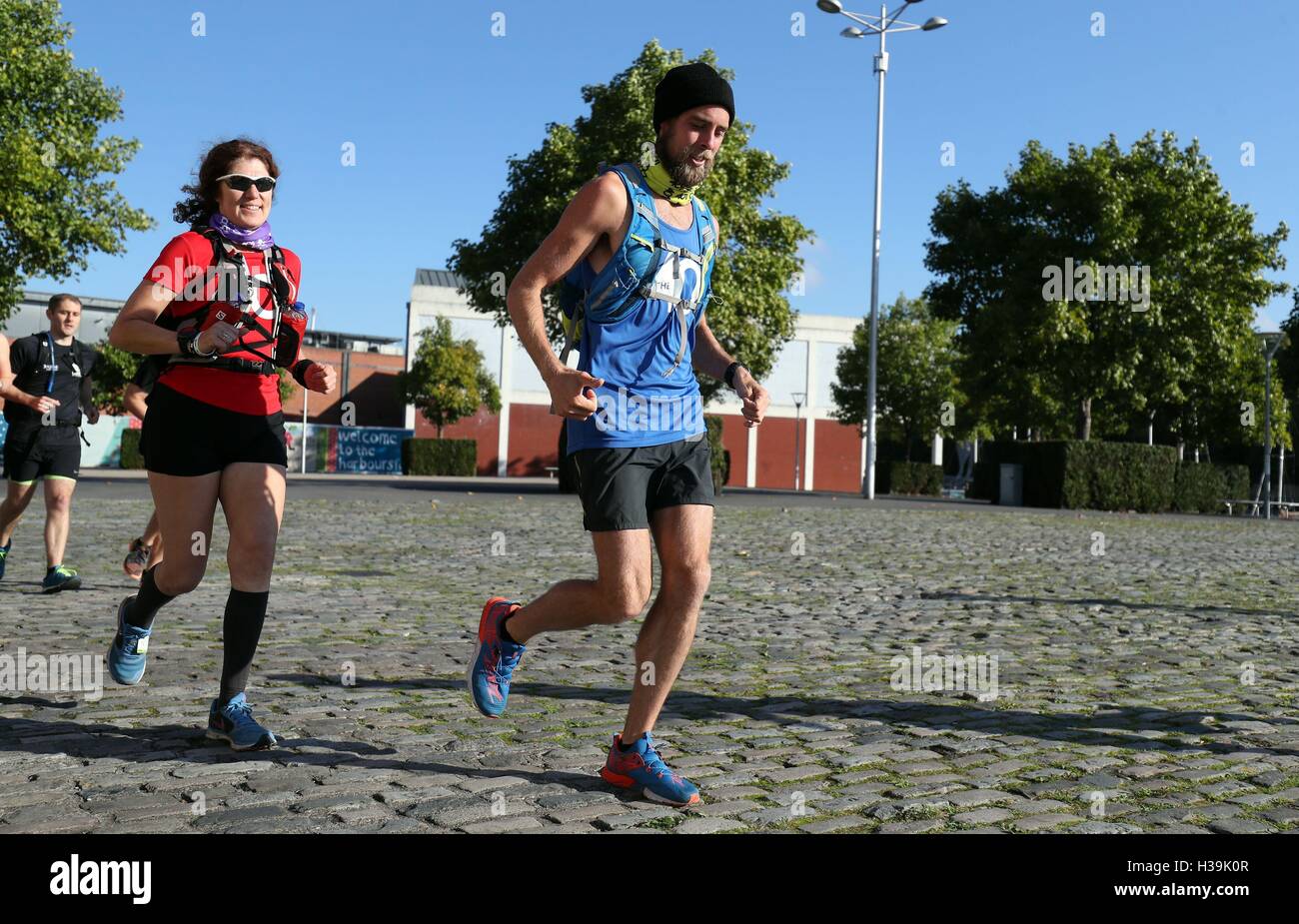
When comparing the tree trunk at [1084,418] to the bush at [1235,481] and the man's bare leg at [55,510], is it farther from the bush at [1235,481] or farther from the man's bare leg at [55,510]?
the man's bare leg at [55,510]

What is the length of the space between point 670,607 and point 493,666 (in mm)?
666

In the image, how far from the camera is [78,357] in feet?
26.9

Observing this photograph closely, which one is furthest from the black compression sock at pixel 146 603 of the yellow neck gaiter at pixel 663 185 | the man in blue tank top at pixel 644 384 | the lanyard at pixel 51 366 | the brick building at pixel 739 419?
the brick building at pixel 739 419

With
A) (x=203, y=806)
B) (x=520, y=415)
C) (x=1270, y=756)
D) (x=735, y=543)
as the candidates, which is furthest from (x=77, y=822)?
(x=520, y=415)

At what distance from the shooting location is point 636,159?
2784cm

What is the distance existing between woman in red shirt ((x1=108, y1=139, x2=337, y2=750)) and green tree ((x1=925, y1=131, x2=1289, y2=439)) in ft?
101

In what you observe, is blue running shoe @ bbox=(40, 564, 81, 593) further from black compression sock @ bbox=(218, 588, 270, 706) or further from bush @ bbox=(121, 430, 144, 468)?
bush @ bbox=(121, 430, 144, 468)

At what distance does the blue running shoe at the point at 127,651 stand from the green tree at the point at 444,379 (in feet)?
163

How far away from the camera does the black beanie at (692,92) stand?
3453mm

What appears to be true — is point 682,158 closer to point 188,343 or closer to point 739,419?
point 188,343

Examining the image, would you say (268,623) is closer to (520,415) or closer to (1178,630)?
(1178,630)

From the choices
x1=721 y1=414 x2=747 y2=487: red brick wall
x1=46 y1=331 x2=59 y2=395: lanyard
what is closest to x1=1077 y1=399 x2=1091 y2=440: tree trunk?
x1=721 y1=414 x2=747 y2=487: red brick wall
